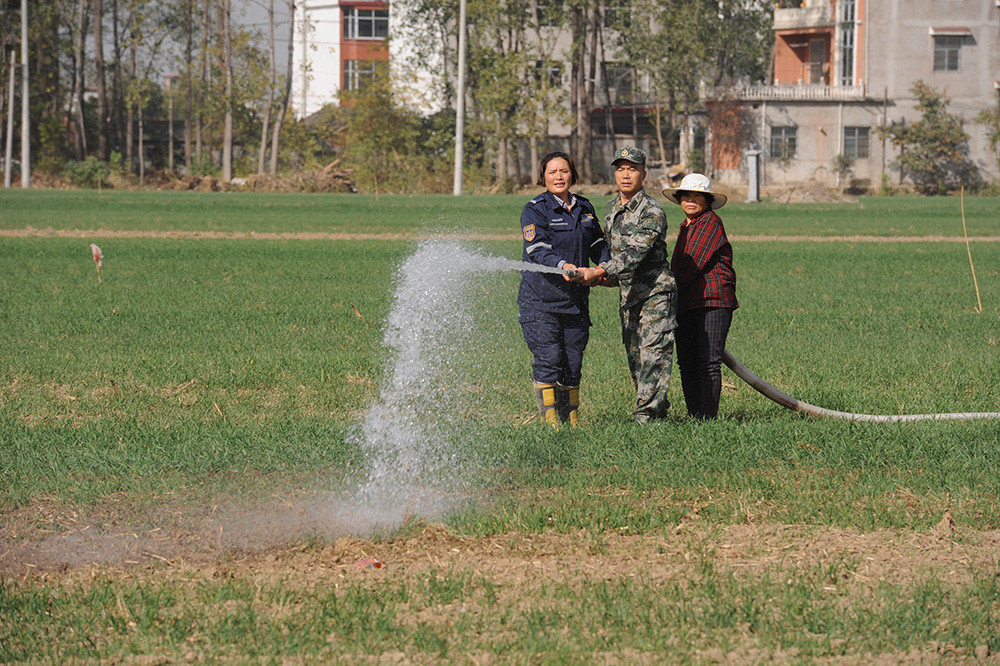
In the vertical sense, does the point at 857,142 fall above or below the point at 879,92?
below

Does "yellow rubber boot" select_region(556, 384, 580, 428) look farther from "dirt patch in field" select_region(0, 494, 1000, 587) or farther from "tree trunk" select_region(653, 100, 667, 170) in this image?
"tree trunk" select_region(653, 100, 667, 170)

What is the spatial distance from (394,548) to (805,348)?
21.4ft

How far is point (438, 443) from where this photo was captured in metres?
7.36

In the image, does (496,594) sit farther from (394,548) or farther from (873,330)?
(873,330)

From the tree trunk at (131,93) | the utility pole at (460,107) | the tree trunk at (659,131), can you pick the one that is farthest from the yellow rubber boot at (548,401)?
the tree trunk at (131,93)

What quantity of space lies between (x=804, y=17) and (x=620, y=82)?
1156cm

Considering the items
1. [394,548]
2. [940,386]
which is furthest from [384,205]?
[394,548]

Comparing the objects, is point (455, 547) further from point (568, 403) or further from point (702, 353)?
point (702, 353)

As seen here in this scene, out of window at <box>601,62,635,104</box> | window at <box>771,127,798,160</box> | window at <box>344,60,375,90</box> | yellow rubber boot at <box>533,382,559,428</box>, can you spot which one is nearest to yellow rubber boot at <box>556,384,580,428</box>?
yellow rubber boot at <box>533,382,559,428</box>

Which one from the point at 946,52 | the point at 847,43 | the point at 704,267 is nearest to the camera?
the point at 704,267

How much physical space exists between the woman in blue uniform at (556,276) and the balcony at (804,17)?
199ft

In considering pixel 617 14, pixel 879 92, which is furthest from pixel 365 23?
pixel 879 92

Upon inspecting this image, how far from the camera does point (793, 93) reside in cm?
6053

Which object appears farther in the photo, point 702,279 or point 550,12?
point 550,12
